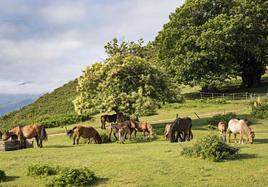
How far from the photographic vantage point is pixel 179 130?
2947 centimetres

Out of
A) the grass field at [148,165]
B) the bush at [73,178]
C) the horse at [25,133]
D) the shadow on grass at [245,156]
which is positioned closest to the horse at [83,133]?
the horse at [25,133]

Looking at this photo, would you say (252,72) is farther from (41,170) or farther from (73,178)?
(73,178)

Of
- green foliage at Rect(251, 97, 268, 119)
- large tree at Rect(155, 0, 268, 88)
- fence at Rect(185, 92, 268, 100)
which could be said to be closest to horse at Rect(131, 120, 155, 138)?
green foliage at Rect(251, 97, 268, 119)

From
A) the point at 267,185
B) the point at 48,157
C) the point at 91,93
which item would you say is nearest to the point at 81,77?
the point at 91,93

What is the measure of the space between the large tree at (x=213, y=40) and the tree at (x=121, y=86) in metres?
21.6

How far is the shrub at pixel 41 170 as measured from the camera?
20156mm

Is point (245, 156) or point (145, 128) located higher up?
point (145, 128)

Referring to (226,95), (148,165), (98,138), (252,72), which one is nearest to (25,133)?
(98,138)

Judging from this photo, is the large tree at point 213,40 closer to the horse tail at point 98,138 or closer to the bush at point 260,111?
the bush at point 260,111

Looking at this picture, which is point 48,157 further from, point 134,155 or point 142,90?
point 142,90

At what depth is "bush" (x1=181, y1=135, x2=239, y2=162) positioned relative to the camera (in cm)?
2148

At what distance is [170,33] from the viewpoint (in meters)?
65.2

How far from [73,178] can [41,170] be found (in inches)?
87.7

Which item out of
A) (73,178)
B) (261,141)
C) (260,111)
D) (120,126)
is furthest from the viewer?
(260,111)
